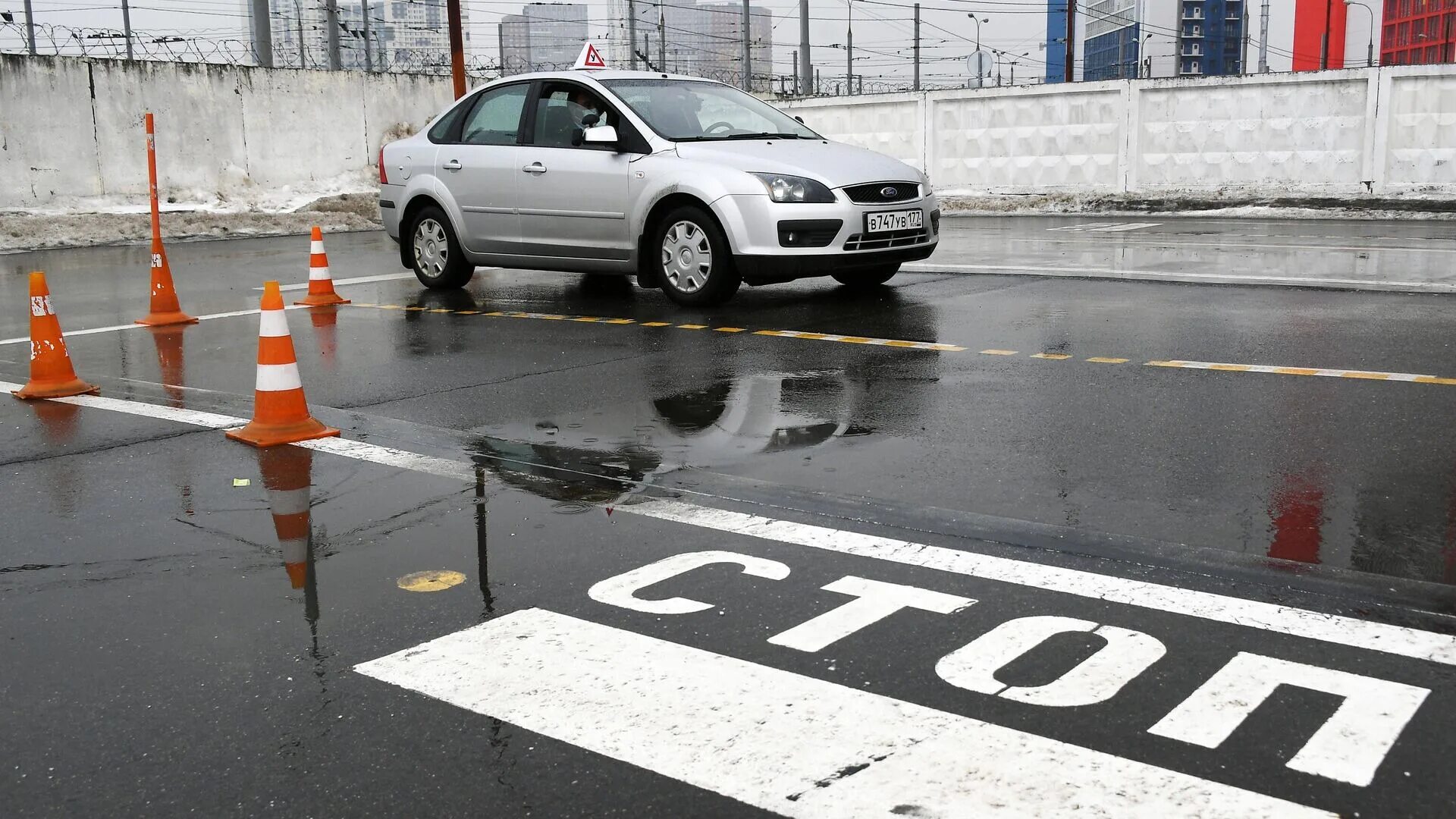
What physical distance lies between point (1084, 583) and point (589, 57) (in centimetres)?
1525

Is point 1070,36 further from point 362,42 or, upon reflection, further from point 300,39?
point 300,39

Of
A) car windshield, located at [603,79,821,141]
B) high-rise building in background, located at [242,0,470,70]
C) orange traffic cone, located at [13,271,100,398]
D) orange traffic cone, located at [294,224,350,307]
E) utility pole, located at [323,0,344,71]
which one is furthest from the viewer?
utility pole, located at [323,0,344,71]

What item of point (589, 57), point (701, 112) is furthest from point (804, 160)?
point (589, 57)

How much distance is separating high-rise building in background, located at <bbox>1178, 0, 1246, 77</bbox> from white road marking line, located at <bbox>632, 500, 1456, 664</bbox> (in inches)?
6656

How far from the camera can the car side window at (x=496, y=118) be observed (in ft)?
37.7

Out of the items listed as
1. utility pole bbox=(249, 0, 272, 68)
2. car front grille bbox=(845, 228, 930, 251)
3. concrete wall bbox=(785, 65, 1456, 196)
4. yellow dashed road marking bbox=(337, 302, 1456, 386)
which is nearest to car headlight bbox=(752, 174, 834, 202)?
car front grille bbox=(845, 228, 930, 251)

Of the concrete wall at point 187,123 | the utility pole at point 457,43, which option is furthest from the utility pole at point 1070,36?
the utility pole at point 457,43

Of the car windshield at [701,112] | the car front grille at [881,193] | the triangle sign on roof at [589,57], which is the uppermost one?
the triangle sign on roof at [589,57]

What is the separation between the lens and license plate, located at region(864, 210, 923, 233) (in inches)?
400

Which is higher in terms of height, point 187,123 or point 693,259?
point 187,123

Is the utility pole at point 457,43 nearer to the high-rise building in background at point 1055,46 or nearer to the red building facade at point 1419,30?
the red building facade at point 1419,30

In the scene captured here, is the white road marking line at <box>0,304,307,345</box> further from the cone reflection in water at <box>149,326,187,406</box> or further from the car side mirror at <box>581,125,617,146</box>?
the car side mirror at <box>581,125,617,146</box>

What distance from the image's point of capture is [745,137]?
35.6 ft

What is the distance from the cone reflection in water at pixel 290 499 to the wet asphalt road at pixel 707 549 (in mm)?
26
